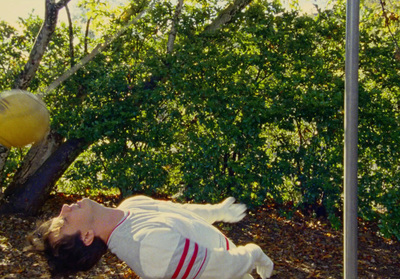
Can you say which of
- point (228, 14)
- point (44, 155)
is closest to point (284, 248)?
point (228, 14)

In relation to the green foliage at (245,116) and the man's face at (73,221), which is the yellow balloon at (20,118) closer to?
the green foliage at (245,116)

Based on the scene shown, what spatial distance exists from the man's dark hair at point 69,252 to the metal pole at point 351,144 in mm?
1642

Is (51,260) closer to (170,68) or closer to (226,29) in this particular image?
(170,68)

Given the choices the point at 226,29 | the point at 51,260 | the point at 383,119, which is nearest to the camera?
the point at 51,260

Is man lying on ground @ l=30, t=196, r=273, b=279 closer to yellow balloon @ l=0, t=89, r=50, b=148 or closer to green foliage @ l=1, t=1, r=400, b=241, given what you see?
yellow balloon @ l=0, t=89, r=50, b=148

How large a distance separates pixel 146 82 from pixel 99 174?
1.49m

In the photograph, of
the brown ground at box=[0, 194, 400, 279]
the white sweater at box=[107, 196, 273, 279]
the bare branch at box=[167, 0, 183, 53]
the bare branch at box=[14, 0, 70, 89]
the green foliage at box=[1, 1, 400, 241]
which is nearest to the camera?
the white sweater at box=[107, 196, 273, 279]

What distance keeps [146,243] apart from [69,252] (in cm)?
57

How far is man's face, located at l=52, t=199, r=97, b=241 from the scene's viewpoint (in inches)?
114

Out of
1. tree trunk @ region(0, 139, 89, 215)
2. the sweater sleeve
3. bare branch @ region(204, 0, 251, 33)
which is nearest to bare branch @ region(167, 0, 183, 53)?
bare branch @ region(204, 0, 251, 33)

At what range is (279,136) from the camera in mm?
7215

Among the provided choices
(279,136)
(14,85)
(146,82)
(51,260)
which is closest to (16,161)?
(14,85)

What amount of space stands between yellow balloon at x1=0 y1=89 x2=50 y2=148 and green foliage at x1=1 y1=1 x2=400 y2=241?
167cm

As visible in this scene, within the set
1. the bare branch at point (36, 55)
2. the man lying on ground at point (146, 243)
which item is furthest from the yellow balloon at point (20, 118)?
the man lying on ground at point (146, 243)
